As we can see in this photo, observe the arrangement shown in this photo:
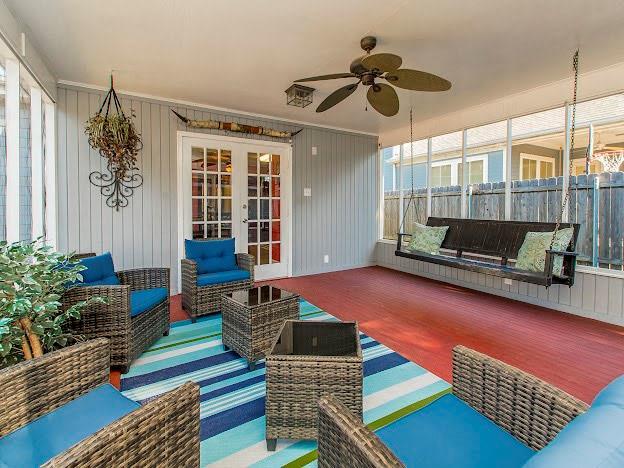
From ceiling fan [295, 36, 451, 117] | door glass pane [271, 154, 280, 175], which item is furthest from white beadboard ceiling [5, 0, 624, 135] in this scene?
door glass pane [271, 154, 280, 175]

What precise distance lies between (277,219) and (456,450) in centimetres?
442

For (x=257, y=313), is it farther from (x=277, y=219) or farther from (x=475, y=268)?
(x=277, y=219)

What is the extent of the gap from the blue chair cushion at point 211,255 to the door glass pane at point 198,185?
1.00 meters

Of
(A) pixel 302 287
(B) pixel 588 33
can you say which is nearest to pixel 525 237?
(B) pixel 588 33

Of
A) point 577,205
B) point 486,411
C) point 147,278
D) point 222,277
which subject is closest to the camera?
point 486,411

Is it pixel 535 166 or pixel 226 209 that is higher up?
pixel 535 166

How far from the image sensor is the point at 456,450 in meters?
1.00

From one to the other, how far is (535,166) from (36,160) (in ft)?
17.9

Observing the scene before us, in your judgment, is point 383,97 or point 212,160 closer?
point 383,97

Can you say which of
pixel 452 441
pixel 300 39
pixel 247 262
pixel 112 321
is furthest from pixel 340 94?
pixel 452 441

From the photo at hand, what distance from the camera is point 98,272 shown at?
8.48ft

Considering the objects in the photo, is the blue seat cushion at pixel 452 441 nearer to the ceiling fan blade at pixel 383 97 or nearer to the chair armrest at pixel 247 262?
the ceiling fan blade at pixel 383 97

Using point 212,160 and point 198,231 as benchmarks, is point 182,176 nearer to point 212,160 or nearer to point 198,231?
point 212,160

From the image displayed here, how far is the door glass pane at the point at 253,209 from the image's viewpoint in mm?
4900
